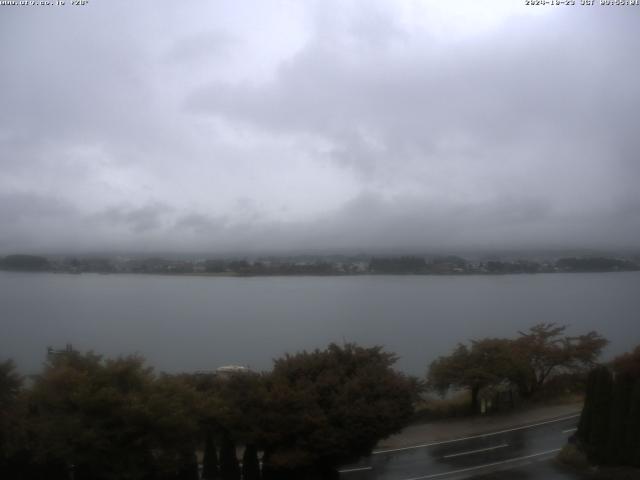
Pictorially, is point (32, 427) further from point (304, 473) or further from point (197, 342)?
point (197, 342)

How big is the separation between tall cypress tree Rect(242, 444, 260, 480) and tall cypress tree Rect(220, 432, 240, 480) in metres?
0.21

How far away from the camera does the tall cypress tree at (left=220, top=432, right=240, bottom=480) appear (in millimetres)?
12320

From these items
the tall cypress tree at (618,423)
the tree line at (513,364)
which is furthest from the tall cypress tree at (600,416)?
the tree line at (513,364)

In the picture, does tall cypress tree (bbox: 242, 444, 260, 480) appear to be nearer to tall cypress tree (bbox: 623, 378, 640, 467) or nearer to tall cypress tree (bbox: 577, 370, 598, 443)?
tall cypress tree (bbox: 577, 370, 598, 443)

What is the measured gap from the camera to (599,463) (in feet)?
40.9

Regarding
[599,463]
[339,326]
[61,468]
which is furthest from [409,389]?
[339,326]

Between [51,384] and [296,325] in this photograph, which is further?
[296,325]

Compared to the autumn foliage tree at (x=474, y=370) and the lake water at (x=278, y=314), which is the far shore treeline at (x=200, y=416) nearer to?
the autumn foliage tree at (x=474, y=370)

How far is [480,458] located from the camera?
14891 millimetres

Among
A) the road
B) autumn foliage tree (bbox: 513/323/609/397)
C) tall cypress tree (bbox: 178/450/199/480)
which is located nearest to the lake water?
autumn foliage tree (bbox: 513/323/609/397)

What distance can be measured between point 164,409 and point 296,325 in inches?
1055

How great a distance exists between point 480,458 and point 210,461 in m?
6.75

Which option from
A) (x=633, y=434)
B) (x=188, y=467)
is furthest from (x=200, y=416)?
(x=633, y=434)

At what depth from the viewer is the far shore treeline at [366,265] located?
34.2m
